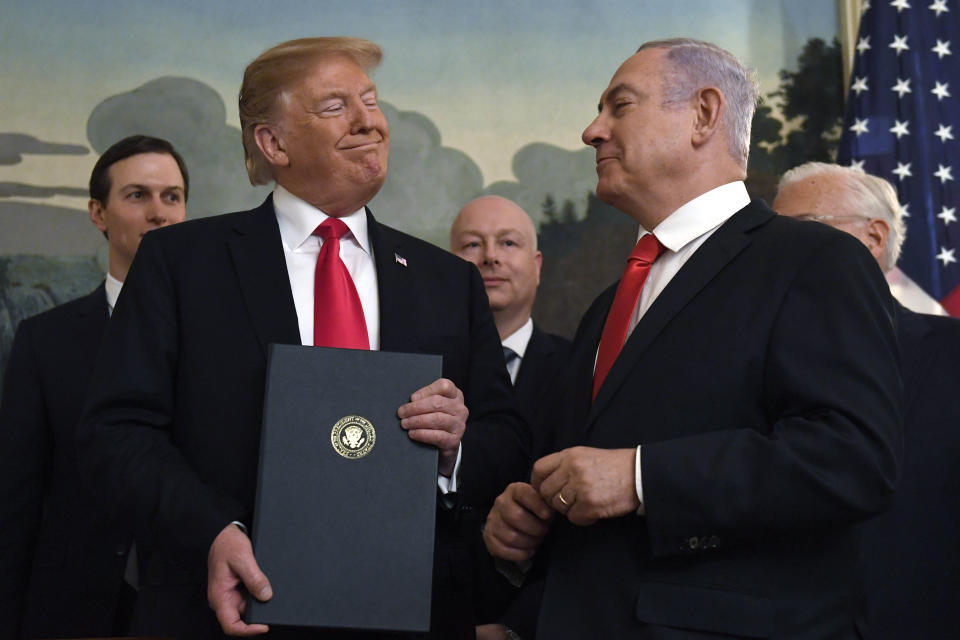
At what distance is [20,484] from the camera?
12.1 feet

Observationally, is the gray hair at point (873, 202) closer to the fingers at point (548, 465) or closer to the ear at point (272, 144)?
the ear at point (272, 144)

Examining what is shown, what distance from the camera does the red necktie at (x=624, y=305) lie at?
250 centimetres

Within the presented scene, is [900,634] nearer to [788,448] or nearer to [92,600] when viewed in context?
[788,448]

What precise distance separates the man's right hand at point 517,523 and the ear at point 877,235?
2.26 m

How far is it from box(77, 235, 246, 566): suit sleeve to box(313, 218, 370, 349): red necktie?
262mm

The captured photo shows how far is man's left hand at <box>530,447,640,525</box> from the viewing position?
2119 mm

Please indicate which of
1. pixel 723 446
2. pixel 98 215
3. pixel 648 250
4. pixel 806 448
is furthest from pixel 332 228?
pixel 98 215

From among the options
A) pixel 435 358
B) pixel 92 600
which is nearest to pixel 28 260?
pixel 92 600

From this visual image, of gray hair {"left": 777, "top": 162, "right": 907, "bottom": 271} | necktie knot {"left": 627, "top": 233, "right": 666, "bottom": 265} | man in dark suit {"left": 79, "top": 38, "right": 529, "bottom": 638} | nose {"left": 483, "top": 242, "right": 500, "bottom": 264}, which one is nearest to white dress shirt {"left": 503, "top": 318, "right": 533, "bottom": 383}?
nose {"left": 483, "top": 242, "right": 500, "bottom": 264}

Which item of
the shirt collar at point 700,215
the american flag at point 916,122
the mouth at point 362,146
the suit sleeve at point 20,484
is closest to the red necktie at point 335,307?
the mouth at point 362,146

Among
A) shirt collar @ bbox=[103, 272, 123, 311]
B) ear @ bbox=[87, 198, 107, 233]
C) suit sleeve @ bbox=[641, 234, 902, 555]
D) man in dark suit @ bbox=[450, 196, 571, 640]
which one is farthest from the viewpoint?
ear @ bbox=[87, 198, 107, 233]

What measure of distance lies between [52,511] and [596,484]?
235 centimetres

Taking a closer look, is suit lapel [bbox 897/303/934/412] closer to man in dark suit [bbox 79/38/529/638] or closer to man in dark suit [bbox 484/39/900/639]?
man in dark suit [bbox 484/39/900/639]

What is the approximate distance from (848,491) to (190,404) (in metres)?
1.43
